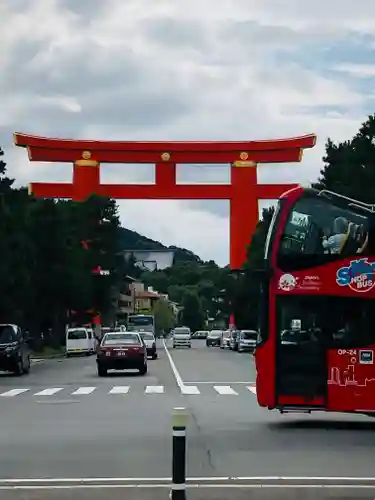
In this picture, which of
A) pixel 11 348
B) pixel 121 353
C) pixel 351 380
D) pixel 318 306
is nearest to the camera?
pixel 351 380

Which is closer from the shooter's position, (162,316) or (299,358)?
(299,358)

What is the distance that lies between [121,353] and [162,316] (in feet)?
468

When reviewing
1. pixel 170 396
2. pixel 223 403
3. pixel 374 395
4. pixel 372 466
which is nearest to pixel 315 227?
pixel 374 395

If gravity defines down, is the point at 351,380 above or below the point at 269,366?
below

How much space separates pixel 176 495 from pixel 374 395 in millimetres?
8252

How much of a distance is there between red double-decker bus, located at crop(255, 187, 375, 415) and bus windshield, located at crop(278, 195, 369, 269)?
0.02 metres

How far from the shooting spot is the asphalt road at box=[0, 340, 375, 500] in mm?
10734

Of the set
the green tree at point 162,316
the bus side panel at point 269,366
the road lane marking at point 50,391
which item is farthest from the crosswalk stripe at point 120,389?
the green tree at point 162,316

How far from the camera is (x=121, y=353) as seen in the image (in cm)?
3641

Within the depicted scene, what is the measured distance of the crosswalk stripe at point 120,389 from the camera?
90.0 feet

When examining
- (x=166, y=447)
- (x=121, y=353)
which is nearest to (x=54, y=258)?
(x=121, y=353)

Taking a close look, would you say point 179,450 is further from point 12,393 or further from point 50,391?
point 50,391

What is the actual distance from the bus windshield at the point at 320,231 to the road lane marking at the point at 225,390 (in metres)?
10.7

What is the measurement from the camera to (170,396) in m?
25.7
